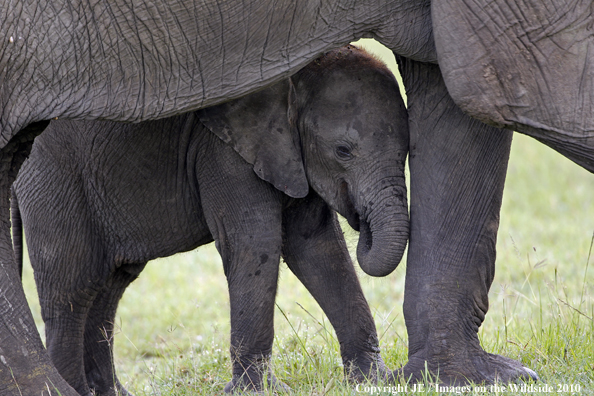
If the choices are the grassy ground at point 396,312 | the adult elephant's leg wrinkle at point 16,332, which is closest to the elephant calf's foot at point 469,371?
the grassy ground at point 396,312

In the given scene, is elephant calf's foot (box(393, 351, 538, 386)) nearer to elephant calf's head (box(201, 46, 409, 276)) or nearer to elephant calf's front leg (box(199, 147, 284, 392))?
elephant calf's head (box(201, 46, 409, 276))

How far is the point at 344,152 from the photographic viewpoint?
4.03 meters

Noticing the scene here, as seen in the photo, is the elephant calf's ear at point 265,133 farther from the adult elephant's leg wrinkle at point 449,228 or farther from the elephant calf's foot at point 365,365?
the elephant calf's foot at point 365,365

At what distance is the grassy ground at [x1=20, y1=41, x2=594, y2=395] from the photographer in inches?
159

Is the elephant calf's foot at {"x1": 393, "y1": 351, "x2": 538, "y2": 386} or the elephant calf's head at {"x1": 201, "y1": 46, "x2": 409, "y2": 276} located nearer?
the elephant calf's foot at {"x1": 393, "y1": 351, "x2": 538, "y2": 386}

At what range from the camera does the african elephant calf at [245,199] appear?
13.0ft

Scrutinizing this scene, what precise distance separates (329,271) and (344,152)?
819 millimetres

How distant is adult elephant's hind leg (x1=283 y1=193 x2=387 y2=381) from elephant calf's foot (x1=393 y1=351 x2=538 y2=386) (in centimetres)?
78

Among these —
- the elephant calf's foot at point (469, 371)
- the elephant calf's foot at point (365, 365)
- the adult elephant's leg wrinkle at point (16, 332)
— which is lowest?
the elephant calf's foot at point (365, 365)

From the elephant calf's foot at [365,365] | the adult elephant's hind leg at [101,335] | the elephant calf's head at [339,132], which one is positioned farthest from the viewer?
the adult elephant's hind leg at [101,335]

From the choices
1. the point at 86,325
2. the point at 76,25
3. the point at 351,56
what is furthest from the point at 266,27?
the point at 86,325

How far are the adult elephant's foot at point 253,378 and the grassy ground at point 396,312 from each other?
12 centimetres

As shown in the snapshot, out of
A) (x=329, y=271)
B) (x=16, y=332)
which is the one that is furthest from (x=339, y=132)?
(x=16, y=332)

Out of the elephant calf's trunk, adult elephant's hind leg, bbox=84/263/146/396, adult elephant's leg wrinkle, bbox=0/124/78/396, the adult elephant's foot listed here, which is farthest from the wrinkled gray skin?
adult elephant's hind leg, bbox=84/263/146/396
